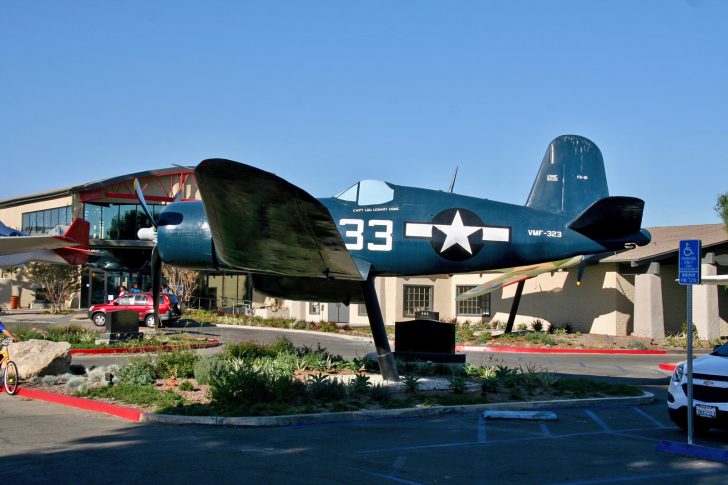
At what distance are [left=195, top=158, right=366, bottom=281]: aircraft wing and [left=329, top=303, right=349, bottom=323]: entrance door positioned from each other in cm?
2704

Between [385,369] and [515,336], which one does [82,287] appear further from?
[385,369]

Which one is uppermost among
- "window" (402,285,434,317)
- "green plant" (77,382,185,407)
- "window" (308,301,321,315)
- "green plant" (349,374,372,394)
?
"window" (402,285,434,317)

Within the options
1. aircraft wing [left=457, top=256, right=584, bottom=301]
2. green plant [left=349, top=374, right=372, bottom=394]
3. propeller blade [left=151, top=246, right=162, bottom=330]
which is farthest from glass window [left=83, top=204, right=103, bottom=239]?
green plant [left=349, top=374, right=372, bottom=394]

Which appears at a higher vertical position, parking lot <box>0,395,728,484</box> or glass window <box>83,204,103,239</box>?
glass window <box>83,204,103,239</box>

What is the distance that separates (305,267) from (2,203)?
52.7m

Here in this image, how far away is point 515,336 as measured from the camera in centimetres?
3206

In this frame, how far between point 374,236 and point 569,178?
462cm

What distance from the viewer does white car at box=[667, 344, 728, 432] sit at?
10.4 metres

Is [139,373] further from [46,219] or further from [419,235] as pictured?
[46,219]

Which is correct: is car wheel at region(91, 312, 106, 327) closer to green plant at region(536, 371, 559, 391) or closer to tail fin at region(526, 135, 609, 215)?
green plant at region(536, 371, 559, 391)

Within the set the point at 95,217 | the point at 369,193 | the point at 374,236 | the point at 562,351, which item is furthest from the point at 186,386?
the point at 95,217

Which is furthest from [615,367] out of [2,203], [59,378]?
[2,203]

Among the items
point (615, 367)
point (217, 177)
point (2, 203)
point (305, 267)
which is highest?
point (2, 203)

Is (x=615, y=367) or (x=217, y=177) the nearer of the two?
(x=217, y=177)
